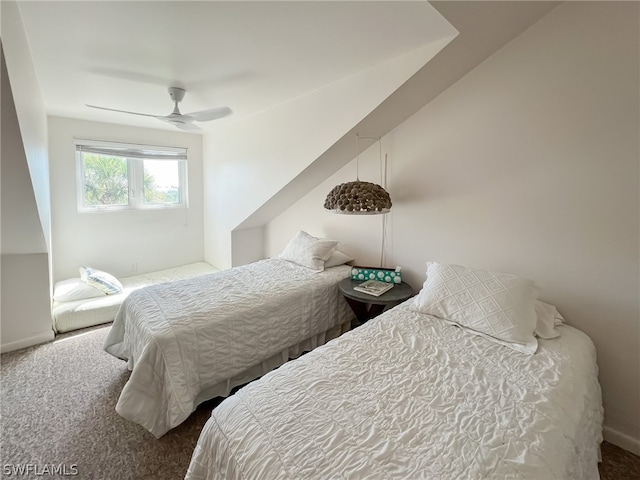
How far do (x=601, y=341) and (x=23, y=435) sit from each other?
11.1 ft

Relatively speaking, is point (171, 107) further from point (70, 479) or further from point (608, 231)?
point (608, 231)

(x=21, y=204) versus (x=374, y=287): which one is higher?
(x=21, y=204)

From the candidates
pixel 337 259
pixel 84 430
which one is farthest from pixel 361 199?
pixel 84 430

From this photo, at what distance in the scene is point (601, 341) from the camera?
175 cm

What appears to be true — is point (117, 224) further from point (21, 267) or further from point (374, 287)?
point (374, 287)

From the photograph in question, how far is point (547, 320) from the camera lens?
1704 millimetres

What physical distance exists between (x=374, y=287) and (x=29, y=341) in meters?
3.04

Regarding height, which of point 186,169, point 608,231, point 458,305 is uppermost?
point 186,169

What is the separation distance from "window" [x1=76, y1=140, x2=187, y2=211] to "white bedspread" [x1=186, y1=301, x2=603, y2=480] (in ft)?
12.4

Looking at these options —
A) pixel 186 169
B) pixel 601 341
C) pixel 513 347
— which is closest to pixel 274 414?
pixel 513 347

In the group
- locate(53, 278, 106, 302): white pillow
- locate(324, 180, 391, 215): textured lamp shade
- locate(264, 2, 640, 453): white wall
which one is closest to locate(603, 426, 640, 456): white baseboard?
locate(264, 2, 640, 453): white wall

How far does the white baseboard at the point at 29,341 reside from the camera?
2.57m

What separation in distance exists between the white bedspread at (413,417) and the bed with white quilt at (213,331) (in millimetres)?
713

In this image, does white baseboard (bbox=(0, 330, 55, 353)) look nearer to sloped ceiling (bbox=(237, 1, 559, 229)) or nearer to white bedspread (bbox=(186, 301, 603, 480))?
white bedspread (bbox=(186, 301, 603, 480))
